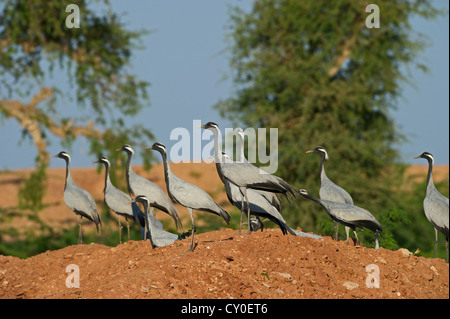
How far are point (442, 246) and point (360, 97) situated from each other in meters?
5.85

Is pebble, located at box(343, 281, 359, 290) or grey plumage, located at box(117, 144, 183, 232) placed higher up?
grey plumage, located at box(117, 144, 183, 232)

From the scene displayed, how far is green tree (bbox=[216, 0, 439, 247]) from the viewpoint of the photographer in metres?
21.2

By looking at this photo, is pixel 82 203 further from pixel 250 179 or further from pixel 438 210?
pixel 438 210

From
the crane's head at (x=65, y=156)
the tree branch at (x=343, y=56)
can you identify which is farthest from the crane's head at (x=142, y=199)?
the tree branch at (x=343, y=56)

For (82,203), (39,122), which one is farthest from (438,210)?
(39,122)

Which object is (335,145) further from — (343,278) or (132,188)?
(343,278)

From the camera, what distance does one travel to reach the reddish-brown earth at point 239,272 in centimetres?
770

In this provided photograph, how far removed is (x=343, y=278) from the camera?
840cm

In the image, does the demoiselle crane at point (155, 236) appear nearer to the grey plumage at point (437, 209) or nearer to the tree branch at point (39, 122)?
the grey plumage at point (437, 209)

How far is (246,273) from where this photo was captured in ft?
26.5

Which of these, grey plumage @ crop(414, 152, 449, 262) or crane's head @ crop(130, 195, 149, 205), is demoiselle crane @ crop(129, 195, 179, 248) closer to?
crane's head @ crop(130, 195, 149, 205)

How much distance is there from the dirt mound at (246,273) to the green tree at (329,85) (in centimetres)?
1122

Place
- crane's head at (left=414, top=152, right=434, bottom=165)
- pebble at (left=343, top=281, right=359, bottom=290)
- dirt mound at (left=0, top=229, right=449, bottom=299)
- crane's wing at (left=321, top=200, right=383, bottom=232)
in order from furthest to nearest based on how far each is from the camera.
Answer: crane's head at (left=414, top=152, right=434, bottom=165)
crane's wing at (left=321, top=200, right=383, bottom=232)
pebble at (left=343, top=281, right=359, bottom=290)
dirt mound at (left=0, top=229, right=449, bottom=299)

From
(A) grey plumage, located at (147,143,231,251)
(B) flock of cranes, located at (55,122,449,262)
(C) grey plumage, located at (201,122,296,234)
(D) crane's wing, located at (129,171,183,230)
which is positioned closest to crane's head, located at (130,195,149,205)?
(B) flock of cranes, located at (55,122,449,262)
